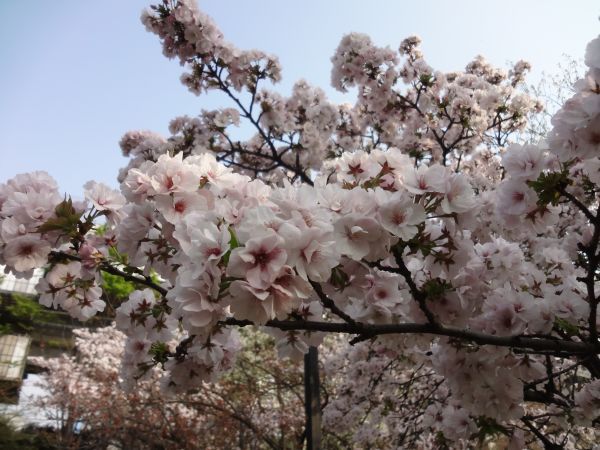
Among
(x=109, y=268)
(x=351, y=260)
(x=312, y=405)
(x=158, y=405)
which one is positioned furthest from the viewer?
(x=158, y=405)

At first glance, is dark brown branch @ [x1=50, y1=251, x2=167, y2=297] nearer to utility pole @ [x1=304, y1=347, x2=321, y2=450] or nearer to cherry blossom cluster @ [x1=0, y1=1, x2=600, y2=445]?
cherry blossom cluster @ [x1=0, y1=1, x2=600, y2=445]

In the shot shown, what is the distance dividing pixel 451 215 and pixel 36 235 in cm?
170

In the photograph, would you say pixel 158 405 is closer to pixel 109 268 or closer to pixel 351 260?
pixel 109 268

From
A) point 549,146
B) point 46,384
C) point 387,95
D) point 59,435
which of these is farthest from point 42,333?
point 549,146

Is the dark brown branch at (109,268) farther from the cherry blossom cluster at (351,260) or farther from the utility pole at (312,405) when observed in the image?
the utility pole at (312,405)

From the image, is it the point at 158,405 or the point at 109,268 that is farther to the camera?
the point at 158,405

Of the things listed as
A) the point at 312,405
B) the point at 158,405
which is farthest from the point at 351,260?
the point at 158,405

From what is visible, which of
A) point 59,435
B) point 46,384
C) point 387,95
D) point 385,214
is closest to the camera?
point 385,214

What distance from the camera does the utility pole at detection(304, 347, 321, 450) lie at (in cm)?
529

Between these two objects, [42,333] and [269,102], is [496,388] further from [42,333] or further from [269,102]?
[42,333]

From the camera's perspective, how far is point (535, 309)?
2.03m

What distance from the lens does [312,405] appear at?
215 inches

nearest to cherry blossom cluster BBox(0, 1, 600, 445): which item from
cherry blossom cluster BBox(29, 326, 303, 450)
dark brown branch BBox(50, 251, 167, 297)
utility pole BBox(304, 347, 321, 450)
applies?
dark brown branch BBox(50, 251, 167, 297)

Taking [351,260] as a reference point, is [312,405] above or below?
above
